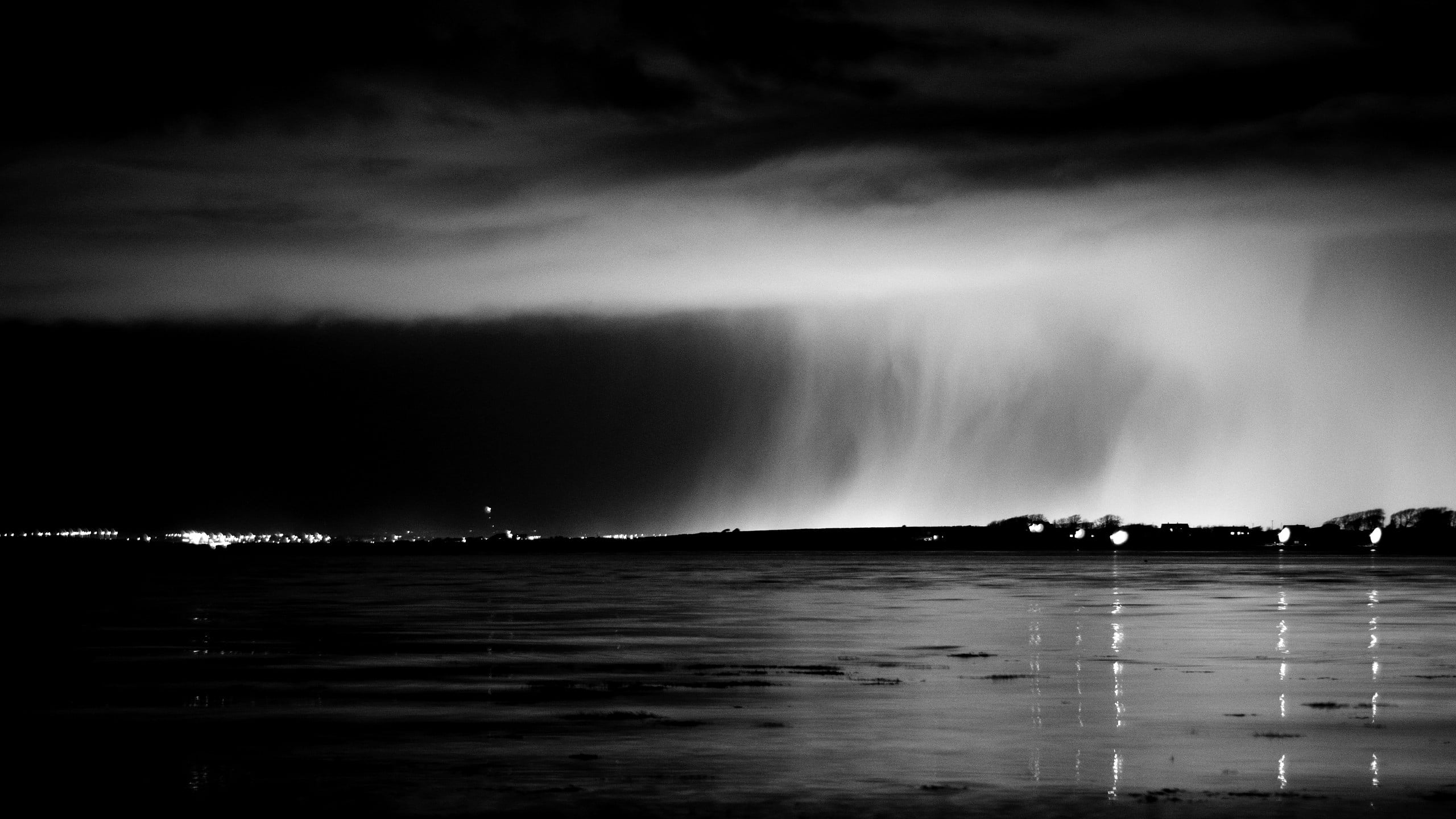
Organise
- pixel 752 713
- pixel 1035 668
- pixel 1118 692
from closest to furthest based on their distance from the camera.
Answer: pixel 752 713 → pixel 1118 692 → pixel 1035 668

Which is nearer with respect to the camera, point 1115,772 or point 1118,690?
point 1115,772

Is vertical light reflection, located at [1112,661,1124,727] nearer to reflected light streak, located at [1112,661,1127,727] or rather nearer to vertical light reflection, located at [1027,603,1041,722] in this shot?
reflected light streak, located at [1112,661,1127,727]

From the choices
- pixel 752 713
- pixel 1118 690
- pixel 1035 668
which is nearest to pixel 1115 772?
pixel 752 713

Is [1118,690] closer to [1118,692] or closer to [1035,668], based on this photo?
[1118,692]

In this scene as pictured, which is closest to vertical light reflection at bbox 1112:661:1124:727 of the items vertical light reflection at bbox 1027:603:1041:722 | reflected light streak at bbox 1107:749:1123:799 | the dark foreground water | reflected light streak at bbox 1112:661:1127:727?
reflected light streak at bbox 1112:661:1127:727

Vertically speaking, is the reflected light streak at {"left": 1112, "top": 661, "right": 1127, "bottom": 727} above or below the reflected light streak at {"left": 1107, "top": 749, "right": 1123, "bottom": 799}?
above

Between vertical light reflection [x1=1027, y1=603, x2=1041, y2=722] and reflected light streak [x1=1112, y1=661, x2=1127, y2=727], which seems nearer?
reflected light streak [x1=1112, y1=661, x2=1127, y2=727]

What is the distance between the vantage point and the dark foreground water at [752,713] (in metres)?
17.8

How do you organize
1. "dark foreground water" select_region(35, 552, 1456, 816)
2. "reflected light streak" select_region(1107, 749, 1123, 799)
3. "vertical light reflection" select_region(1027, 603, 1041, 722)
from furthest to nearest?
"vertical light reflection" select_region(1027, 603, 1041, 722)
"dark foreground water" select_region(35, 552, 1456, 816)
"reflected light streak" select_region(1107, 749, 1123, 799)

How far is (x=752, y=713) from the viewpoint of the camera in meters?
25.0

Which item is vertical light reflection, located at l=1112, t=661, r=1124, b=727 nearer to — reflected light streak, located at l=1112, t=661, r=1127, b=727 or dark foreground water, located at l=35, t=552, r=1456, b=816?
reflected light streak, located at l=1112, t=661, r=1127, b=727

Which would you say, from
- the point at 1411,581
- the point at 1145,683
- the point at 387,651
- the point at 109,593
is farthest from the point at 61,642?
the point at 1411,581

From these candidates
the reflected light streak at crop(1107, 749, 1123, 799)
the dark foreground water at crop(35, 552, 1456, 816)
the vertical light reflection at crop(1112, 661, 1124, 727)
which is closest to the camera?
the reflected light streak at crop(1107, 749, 1123, 799)

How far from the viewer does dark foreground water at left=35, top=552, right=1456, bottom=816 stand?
1777 centimetres
